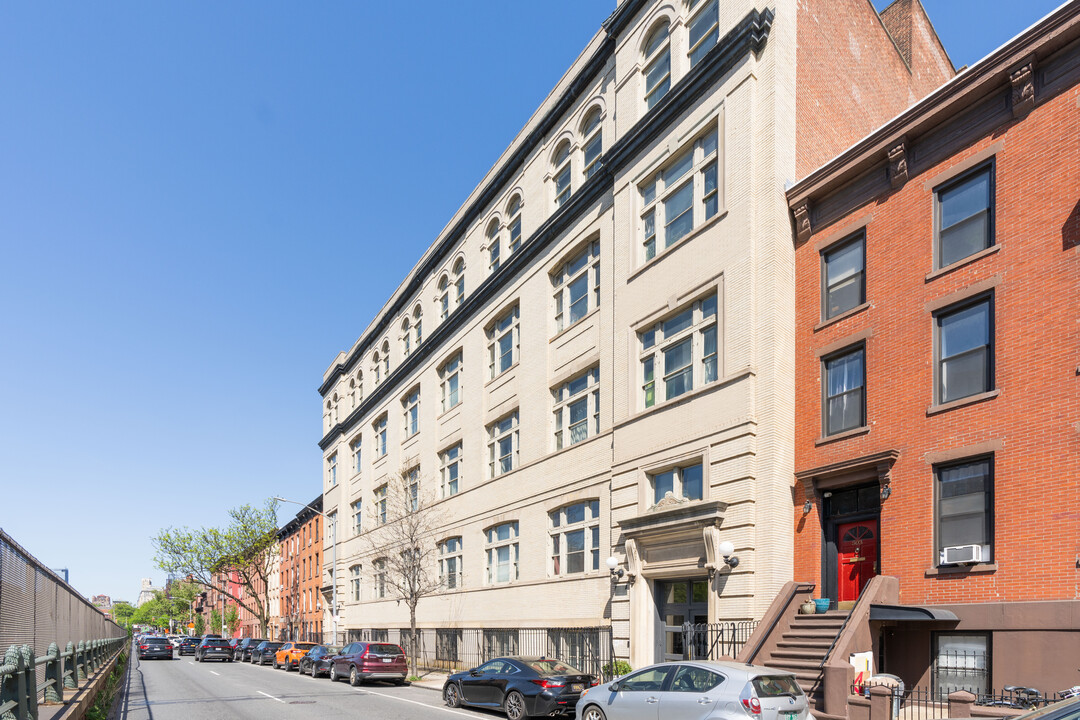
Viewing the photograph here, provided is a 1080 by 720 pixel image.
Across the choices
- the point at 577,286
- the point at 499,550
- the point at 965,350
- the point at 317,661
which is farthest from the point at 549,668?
the point at 317,661

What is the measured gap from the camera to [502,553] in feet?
111

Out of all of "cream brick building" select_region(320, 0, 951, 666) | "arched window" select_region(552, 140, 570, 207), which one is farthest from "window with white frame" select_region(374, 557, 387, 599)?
"arched window" select_region(552, 140, 570, 207)

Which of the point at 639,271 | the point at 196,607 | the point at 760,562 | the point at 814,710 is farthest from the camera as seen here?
the point at 196,607

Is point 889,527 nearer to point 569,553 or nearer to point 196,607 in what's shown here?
point 569,553

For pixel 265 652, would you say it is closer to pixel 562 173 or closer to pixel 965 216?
pixel 562 173

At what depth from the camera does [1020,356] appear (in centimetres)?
1625

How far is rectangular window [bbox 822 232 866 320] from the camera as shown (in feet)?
66.6

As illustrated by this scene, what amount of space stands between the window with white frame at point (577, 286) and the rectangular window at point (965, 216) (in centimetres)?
1244

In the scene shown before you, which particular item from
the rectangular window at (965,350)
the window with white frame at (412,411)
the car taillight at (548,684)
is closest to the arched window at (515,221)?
the window with white frame at (412,411)

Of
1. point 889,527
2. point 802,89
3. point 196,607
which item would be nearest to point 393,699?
point 889,527

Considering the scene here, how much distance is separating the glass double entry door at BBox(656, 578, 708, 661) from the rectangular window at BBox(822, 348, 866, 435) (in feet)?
17.6

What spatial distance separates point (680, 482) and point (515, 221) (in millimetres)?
16126

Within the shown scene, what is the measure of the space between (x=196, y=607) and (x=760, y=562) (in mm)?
183885

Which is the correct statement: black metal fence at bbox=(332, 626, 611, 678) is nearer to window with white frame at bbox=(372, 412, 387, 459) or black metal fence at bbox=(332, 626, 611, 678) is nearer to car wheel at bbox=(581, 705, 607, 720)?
car wheel at bbox=(581, 705, 607, 720)
